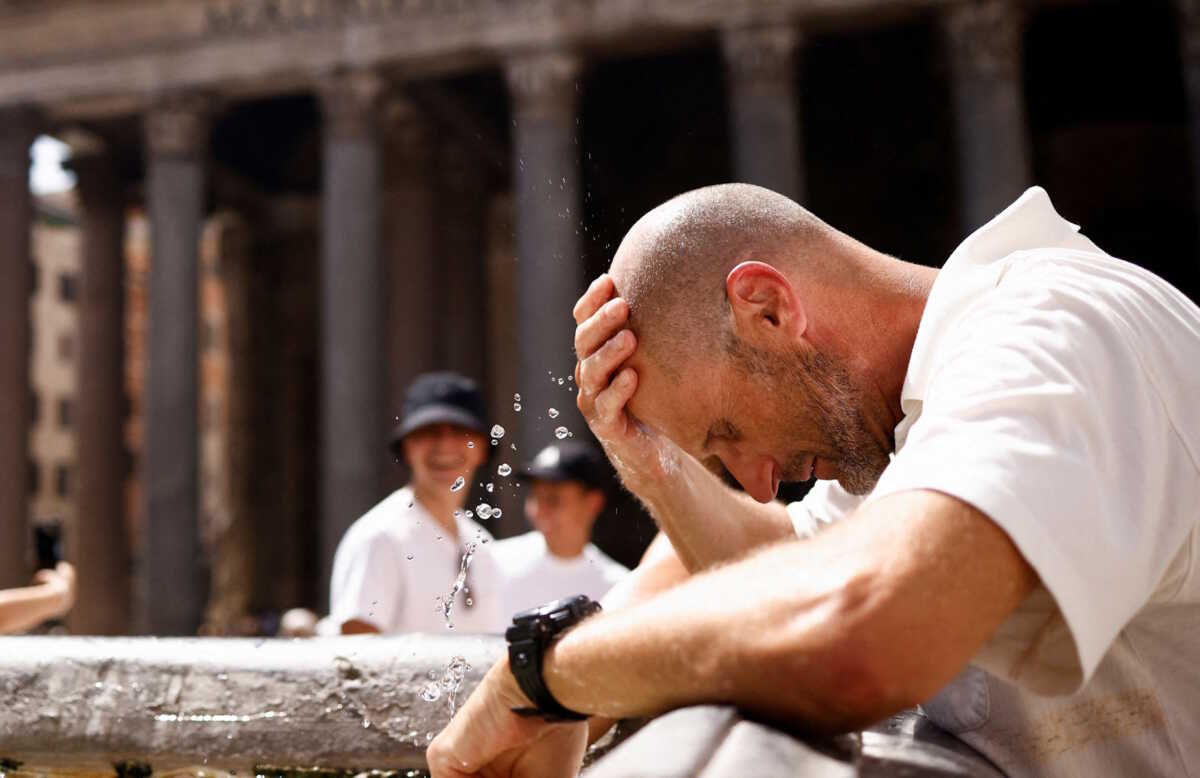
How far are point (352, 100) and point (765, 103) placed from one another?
520 cm

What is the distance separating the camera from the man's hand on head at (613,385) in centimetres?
218

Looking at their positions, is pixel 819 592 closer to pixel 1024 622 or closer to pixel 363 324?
pixel 1024 622

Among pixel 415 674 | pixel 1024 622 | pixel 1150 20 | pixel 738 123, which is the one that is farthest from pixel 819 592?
pixel 1150 20

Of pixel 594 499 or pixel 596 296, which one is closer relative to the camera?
pixel 596 296

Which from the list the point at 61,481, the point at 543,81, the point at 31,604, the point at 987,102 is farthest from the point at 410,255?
the point at 61,481

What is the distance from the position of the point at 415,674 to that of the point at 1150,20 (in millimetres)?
16644

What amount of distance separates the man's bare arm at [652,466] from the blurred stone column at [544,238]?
10016 mm

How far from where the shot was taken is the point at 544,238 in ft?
43.9

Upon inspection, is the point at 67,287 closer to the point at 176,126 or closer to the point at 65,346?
the point at 65,346

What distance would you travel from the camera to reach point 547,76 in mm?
13852

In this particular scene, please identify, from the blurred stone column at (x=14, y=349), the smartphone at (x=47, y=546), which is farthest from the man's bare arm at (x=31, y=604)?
the blurred stone column at (x=14, y=349)

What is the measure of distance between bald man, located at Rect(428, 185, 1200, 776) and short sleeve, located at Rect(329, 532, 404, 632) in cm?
225

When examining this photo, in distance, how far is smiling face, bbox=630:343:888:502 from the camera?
6.77 ft

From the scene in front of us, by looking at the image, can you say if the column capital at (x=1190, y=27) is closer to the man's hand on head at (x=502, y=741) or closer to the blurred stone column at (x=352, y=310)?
the blurred stone column at (x=352, y=310)
